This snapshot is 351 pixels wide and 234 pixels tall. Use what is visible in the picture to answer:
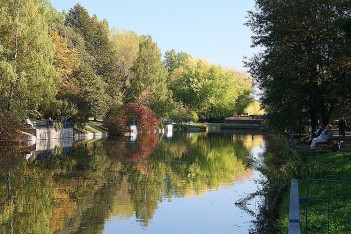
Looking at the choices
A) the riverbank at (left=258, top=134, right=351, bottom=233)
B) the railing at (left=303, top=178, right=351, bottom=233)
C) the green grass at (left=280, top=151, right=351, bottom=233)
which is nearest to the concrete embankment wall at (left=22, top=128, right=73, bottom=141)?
the riverbank at (left=258, top=134, right=351, bottom=233)

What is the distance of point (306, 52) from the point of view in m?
25.4

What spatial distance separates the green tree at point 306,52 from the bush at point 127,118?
2851cm

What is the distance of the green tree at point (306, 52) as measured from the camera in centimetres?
2402

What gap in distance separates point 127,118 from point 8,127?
26.1m

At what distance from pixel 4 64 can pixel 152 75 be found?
4249 cm

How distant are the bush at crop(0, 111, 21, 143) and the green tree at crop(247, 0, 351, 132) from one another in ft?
54.5

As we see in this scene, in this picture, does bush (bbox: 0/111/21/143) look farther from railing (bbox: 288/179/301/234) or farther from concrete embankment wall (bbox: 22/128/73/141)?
railing (bbox: 288/179/301/234)

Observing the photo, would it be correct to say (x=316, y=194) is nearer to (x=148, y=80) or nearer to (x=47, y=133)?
(x=47, y=133)

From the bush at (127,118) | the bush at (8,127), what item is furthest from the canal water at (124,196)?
the bush at (127,118)

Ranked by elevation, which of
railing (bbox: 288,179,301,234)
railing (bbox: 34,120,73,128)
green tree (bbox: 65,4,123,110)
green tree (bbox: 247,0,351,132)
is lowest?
railing (bbox: 288,179,301,234)

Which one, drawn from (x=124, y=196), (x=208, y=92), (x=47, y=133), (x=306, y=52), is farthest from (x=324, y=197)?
(x=208, y=92)

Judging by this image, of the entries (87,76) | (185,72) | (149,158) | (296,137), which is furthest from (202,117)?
(149,158)

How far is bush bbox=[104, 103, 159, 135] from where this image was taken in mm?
54031

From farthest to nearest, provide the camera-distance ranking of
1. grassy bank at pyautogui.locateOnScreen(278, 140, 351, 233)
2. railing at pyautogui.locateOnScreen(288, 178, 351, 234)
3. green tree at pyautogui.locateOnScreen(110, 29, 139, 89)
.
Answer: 1. green tree at pyautogui.locateOnScreen(110, 29, 139, 89)
2. grassy bank at pyautogui.locateOnScreen(278, 140, 351, 233)
3. railing at pyautogui.locateOnScreen(288, 178, 351, 234)
